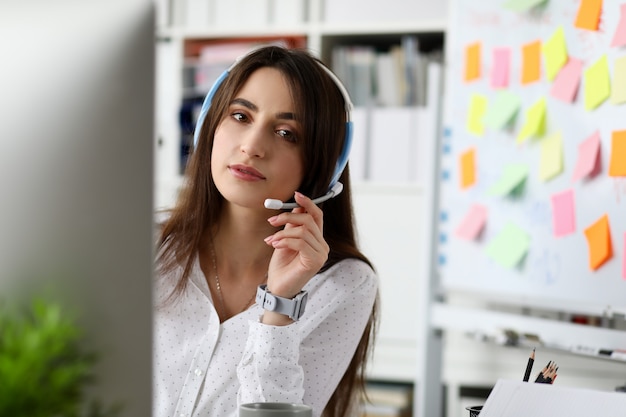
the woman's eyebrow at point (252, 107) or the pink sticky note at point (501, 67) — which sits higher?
the pink sticky note at point (501, 67)

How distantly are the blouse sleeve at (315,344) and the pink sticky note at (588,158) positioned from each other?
1.74 ft

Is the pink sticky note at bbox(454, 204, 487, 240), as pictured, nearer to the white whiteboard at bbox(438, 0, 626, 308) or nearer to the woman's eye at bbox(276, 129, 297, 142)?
the white whiteboard at bbox(438, 0, 626, 308)

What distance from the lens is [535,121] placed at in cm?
189

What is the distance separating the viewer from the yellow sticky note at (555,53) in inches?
70.1

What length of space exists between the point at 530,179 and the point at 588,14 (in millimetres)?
402

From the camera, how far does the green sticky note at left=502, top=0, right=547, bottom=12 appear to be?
190 centimetres

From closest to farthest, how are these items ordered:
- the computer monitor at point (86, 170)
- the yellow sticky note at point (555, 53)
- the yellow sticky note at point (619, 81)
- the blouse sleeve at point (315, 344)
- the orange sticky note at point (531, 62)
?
the computer monitor at point (86, 170) → the blouse sleeve at point (315, 344) → the yellow sticky note at point (619, 81) → the yellow sticky note at point (555, 53) → the orange sticky note at point (531, 62)

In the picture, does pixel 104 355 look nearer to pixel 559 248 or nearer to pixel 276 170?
pixel 276 170

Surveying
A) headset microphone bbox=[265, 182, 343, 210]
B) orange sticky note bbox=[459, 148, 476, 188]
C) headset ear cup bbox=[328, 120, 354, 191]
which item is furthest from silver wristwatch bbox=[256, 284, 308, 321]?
orange sticky note bbox=[459, 148, 476, 188]

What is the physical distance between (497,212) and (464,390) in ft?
2.37

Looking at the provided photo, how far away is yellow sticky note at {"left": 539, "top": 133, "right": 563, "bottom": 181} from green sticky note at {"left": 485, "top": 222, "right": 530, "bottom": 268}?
6.1 inches

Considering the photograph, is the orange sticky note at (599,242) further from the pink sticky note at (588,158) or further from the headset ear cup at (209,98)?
the headset ear cup at (209,98)

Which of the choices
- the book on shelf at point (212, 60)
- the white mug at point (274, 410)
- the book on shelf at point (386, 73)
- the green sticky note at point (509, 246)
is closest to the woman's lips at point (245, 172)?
the white mug at point (274, 410)

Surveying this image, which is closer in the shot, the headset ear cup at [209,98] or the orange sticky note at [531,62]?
the headset ear cup at [209,98]
